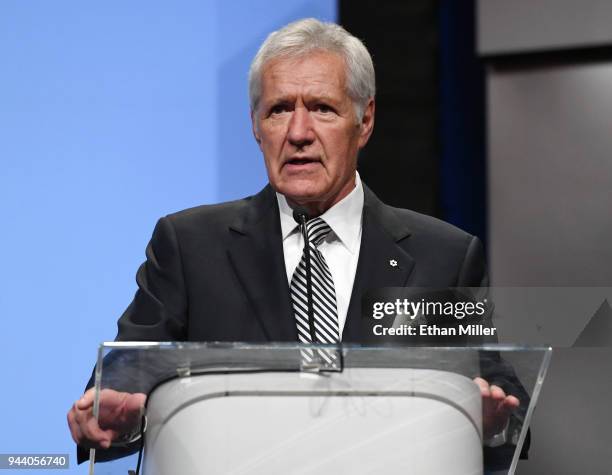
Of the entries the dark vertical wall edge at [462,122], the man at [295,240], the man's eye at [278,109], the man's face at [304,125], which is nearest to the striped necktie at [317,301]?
the man at [295,240]

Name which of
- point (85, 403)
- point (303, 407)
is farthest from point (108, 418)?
point (303, 407)

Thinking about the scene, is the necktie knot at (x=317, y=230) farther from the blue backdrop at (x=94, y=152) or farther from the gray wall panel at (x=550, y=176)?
the gray wall panel at (x=550, y=176)

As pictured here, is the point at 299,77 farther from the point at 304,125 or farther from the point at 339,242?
the point at 339,242

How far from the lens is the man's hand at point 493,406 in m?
1.15

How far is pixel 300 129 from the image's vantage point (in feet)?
6.06

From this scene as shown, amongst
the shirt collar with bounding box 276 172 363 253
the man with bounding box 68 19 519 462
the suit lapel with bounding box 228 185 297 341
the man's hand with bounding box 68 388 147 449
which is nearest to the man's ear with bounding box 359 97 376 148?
the man with bounding box 68 19 519 462

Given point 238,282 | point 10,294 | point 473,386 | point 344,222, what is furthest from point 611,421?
point 10,294

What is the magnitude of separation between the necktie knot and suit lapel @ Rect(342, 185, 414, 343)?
3.2 inches

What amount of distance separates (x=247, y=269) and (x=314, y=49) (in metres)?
0.46

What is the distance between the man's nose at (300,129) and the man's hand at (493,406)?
816mm

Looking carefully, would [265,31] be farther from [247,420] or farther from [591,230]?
[247,420]

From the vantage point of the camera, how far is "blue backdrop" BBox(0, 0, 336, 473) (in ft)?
7.45

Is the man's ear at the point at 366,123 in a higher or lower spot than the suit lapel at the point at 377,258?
higher

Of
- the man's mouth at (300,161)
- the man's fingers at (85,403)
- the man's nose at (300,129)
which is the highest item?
the man's nose at (300,129)
